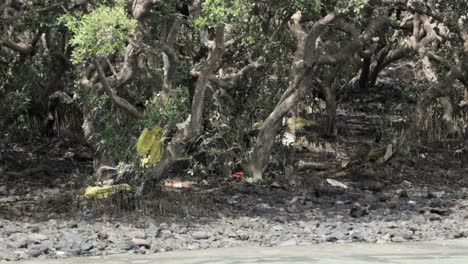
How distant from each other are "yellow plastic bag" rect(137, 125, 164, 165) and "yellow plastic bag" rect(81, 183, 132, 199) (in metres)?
0.42

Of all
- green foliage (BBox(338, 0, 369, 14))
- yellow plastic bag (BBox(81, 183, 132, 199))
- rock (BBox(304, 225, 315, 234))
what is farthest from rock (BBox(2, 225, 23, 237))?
green foliage (BBox(338, 0, 369, 14))

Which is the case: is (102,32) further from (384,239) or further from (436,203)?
(436,203)

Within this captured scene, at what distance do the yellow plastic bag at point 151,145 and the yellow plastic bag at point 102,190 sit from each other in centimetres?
42

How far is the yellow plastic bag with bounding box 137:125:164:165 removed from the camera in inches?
412

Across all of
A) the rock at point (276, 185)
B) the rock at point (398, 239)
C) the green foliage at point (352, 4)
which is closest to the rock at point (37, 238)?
the rock at point (398, 239)

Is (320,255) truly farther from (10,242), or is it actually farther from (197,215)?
(10,242)

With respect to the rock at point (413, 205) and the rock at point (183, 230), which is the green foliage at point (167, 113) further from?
the rock at point (413, 205)

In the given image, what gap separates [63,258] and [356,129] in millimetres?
9381

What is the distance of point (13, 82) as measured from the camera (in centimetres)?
1374

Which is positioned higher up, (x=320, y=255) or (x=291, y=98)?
(x=291, y=98)

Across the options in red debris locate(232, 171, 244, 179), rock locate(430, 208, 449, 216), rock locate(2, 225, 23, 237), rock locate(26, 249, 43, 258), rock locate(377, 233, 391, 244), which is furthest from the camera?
red debris locate(232, 171, 244, 179)

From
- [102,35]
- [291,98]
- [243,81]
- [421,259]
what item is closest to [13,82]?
[243,81]

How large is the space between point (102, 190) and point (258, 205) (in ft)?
6.84

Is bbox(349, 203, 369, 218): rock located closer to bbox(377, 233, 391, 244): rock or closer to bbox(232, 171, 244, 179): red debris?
bbox(377, 233, 391, 244): rock
